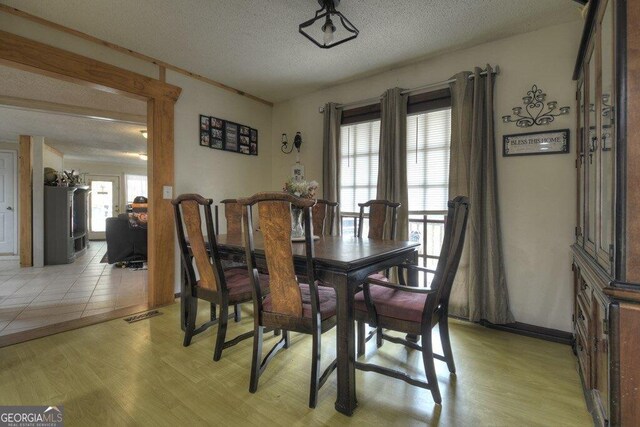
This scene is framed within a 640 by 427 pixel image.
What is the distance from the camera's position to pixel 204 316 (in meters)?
2.86

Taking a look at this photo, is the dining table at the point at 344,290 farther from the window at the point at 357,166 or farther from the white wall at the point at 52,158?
the white wall at the point at 52,158

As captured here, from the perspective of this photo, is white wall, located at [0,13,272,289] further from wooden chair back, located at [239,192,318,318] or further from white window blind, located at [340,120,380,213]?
wooden chair back, located at [239,192,318,318]

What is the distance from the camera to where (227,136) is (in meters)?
3.81

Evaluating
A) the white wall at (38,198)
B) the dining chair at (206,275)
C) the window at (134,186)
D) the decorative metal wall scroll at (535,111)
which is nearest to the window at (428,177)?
the decorative metal wall scroll at (535,111)

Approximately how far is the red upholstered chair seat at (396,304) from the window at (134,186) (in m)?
9.15

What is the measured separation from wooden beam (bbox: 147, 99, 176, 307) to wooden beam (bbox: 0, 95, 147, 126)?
179 cm

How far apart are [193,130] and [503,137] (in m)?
3.08

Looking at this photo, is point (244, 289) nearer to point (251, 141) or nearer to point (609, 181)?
point (609, 181)

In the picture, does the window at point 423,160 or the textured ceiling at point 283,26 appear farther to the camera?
the window at point 423,160

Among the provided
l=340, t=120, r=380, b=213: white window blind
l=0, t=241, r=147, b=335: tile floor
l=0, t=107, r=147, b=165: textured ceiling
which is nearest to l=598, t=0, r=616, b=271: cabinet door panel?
l=340, t=120, r=380, b=213: white window blind

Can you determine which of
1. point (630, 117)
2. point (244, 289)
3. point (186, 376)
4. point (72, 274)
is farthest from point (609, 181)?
point (72, 274)

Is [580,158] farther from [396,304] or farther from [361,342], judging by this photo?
[361,342]

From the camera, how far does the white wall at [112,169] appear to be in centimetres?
833

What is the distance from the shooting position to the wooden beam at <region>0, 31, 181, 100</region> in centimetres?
222
